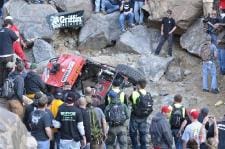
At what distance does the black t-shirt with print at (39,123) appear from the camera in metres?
13.1

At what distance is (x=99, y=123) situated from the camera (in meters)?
13.8

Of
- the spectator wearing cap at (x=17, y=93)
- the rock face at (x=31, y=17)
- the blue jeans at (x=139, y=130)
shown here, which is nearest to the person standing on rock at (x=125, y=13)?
the rock face at (x=31, y=17)

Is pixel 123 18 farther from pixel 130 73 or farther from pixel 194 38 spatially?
pixel 130 73

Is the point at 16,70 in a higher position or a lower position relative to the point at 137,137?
higher

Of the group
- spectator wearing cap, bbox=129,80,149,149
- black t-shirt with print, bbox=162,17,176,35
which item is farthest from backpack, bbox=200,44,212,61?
spectator wearing cap, bbox=129,80,149,149

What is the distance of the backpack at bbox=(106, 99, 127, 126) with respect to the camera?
14269mm

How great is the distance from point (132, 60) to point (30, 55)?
9.82ft

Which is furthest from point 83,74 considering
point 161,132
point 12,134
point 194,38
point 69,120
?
point 12,134

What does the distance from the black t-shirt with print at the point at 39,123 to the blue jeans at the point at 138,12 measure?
927cm

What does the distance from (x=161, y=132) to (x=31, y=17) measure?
8.67 meters

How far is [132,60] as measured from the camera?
68.0ft

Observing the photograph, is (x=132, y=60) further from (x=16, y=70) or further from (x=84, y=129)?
(x=84, y=129)

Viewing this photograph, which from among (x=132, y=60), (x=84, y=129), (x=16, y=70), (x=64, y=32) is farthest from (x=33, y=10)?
(x=84, y=129)

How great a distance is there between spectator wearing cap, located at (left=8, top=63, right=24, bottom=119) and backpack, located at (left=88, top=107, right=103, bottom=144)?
1356 mm
